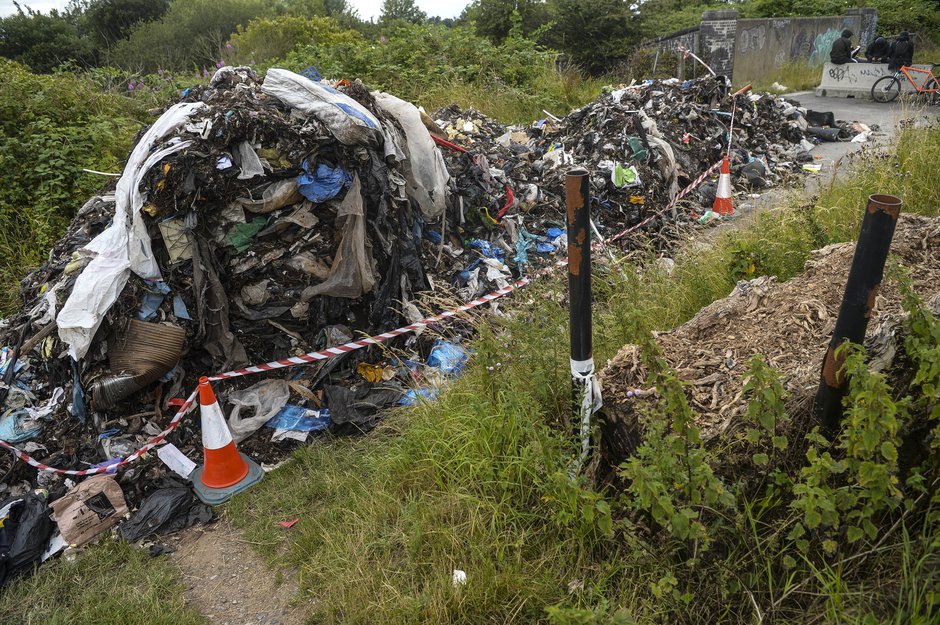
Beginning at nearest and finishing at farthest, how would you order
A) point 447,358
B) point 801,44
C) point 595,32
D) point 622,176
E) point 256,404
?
1. point 256,404
2. point 447,358
3. point 622,176
4. point 595,32
5. point 801,44

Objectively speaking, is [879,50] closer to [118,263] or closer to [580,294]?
[580,294]

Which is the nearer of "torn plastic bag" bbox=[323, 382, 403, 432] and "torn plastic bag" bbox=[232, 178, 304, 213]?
"torn plastic bag" bbox=[323, 382, 403, 432]

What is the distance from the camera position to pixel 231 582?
10.1 feet

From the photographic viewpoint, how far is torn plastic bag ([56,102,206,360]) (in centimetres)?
411

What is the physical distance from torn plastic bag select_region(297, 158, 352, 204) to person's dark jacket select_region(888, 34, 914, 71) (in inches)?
561

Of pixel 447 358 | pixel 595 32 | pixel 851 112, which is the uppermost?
pixel 595 32

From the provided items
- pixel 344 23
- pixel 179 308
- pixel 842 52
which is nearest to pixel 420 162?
pixel 179 308

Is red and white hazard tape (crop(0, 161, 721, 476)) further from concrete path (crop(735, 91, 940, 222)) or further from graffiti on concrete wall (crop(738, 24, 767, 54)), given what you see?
graffiti on concrete wall (crop(738, 24, 767, 54))

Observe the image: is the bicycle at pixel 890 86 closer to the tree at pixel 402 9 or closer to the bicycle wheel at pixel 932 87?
the bicycle wheel at pixel 932 87

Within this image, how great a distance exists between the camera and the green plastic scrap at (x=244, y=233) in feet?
15.1

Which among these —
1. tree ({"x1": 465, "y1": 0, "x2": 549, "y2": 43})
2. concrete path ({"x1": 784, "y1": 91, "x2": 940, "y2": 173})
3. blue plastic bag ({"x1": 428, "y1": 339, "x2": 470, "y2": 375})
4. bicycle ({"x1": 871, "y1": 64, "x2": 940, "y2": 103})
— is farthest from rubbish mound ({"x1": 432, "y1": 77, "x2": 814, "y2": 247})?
tree ({"x1": 465, "y1": 0, "x2": 549, "y2": 43})

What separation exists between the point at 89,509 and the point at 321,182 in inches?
106

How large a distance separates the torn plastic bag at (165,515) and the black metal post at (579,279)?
2457 mm

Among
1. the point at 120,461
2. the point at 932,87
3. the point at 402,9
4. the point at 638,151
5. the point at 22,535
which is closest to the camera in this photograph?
the point at 22,535
